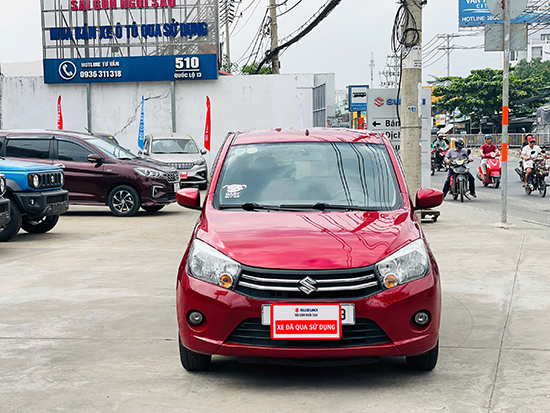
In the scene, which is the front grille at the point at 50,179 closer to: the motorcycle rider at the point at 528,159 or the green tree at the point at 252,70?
the motorcycle rider at the point at 528,159

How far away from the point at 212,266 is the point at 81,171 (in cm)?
1194

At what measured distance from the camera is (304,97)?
30016 millimetres

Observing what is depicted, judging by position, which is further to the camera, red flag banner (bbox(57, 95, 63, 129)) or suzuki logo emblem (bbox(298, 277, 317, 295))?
red flag banner (bbox(57, 95, 63, 129))

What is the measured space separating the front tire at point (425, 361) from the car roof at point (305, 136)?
6.21 ft

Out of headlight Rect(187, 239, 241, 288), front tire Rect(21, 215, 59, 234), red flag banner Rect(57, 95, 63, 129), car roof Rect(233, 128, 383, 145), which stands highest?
red flag banner Rect(57, 95, 63, 129)

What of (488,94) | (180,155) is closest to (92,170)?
(180,155)

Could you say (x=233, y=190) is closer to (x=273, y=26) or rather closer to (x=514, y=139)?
(x=273, y=26)

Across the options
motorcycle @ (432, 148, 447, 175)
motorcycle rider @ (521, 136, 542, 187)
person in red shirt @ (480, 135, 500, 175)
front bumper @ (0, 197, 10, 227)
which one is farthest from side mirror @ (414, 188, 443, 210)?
motorcycle @ (432, 148, 447, 175)

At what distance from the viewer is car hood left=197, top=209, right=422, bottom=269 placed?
4.52 metres

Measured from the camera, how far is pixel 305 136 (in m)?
6.20

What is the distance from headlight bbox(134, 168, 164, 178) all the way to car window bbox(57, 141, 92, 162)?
1096mm

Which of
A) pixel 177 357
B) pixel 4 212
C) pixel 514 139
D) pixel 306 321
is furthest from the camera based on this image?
pixel 514 139

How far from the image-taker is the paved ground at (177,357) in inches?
175

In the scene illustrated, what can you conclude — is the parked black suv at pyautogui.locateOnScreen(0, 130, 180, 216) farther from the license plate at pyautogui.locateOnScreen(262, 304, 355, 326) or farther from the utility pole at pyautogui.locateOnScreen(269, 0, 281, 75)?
the utility pole at pyautogui.locateOnScreen(269, 0, 281, 75)
